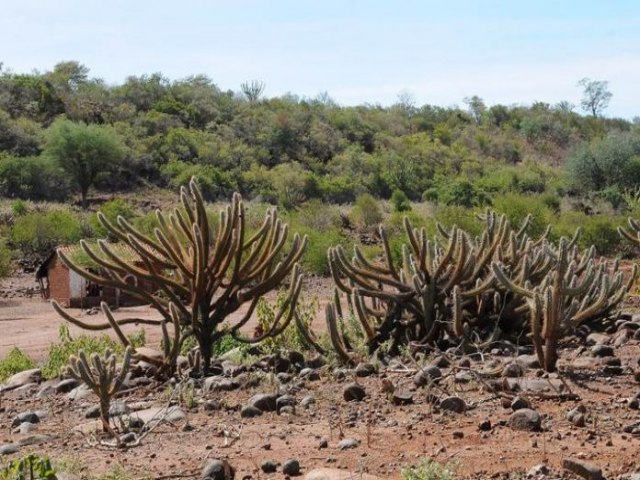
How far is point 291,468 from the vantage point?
455 cm

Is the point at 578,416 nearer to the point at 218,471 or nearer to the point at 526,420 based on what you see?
the point at 526,420

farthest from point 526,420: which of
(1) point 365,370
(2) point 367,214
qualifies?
(2) point 367,214

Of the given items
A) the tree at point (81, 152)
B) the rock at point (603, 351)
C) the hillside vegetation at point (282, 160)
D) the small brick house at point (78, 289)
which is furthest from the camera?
the tree at point (81, 152)

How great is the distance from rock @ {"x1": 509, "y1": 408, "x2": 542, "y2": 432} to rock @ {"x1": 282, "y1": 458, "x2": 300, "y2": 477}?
3.88 ft

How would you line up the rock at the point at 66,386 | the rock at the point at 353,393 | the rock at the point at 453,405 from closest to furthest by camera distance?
the rock at the point at 453,405, the rock at the point at 353,393, the rock at the point at 66,386

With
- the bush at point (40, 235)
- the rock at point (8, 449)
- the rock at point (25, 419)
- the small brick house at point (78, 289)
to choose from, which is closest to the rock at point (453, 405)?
the rock at point (8, 449)

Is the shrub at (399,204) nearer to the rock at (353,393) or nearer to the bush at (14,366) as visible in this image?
the bush at (14,366)

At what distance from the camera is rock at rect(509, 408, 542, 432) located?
4934mm

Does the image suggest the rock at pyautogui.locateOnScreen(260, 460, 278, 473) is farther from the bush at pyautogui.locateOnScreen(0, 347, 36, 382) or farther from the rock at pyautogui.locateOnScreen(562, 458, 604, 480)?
the bush at pyautogui.locateOnScreen(0, 347, 36, 382)

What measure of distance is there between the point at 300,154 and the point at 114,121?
9.89 metres

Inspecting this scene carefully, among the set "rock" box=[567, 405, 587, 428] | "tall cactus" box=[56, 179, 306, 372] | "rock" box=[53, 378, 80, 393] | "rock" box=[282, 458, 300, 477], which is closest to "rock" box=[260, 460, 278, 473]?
"rock" box=[282, 458, 300, 477]

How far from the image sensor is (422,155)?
5416 cm

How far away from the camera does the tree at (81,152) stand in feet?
130

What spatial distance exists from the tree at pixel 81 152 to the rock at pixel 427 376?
34134mm
